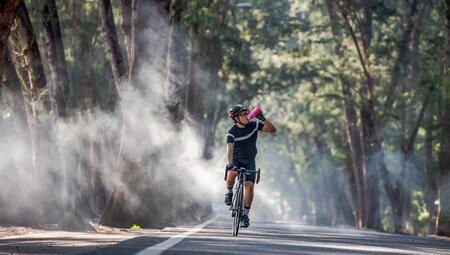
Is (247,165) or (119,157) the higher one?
(119,157)

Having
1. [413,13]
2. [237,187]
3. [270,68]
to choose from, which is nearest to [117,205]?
[237,187]

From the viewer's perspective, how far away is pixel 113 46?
28531mm

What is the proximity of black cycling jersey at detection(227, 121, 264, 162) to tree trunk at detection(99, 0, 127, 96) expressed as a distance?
1134 centimetres

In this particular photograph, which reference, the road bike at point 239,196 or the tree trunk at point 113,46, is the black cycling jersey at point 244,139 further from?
the tree trunk at point 113,46

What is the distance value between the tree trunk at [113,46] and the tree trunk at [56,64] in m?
1.33

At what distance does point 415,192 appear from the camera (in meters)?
65.4

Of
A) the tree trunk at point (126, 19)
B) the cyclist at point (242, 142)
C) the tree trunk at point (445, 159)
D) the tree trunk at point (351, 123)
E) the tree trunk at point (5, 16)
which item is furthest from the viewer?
the tree trunk at point (351, 123)

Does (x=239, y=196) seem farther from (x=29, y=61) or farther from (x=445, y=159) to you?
(x=445, y=159)

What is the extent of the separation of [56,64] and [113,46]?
2216 millimetres

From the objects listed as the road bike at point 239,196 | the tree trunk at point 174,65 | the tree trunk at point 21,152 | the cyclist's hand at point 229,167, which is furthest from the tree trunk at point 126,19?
the cyclist's hand at point 229,167

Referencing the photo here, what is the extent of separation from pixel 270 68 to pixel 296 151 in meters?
21.9

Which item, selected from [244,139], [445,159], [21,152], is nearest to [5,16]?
[244,139]

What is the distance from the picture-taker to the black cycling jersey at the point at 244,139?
54.0ft

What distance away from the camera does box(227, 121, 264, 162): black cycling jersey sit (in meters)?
16.5
